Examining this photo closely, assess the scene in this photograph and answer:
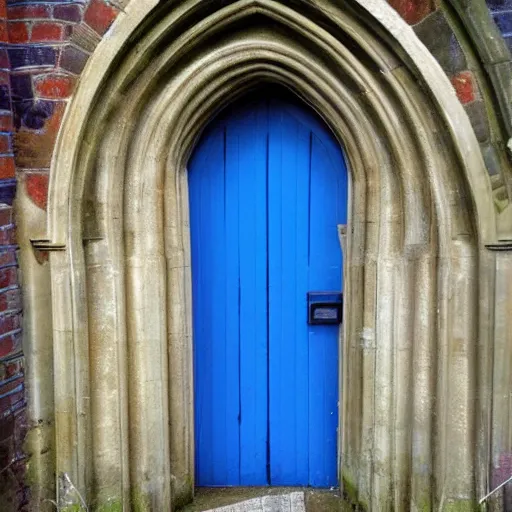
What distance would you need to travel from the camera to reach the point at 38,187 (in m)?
2.47

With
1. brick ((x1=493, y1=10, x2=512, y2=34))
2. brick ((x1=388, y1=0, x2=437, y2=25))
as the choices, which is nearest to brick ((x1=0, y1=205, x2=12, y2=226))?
brick ((x1=388, y1=0, x2=437, y2=25))

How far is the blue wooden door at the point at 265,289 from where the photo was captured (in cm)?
296

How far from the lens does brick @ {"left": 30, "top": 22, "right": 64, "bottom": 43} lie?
2.42m

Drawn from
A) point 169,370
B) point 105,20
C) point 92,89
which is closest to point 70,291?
point 169,370

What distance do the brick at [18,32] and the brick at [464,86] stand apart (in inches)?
72.0

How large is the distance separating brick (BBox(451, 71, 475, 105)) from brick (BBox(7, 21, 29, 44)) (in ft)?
6.00

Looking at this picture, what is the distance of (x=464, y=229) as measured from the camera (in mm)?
2469

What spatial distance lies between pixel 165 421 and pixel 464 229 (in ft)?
5.52

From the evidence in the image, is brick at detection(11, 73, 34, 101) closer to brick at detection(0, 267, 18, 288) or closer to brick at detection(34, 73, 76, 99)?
brick at detection(34, 73, 76, 99)

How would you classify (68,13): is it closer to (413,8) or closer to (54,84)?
(54,84)

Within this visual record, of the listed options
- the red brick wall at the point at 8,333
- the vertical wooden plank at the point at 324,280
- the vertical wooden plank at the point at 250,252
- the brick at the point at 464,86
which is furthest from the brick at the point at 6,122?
the brick at the point at 464,86

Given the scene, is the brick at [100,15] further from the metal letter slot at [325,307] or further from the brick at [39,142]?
the metal letter slot at [325,307]

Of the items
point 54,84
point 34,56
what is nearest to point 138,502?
point 54,84

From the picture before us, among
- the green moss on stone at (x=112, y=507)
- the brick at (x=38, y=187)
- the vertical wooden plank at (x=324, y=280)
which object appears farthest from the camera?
the vertical wooden plank at (x=324, y=280)
